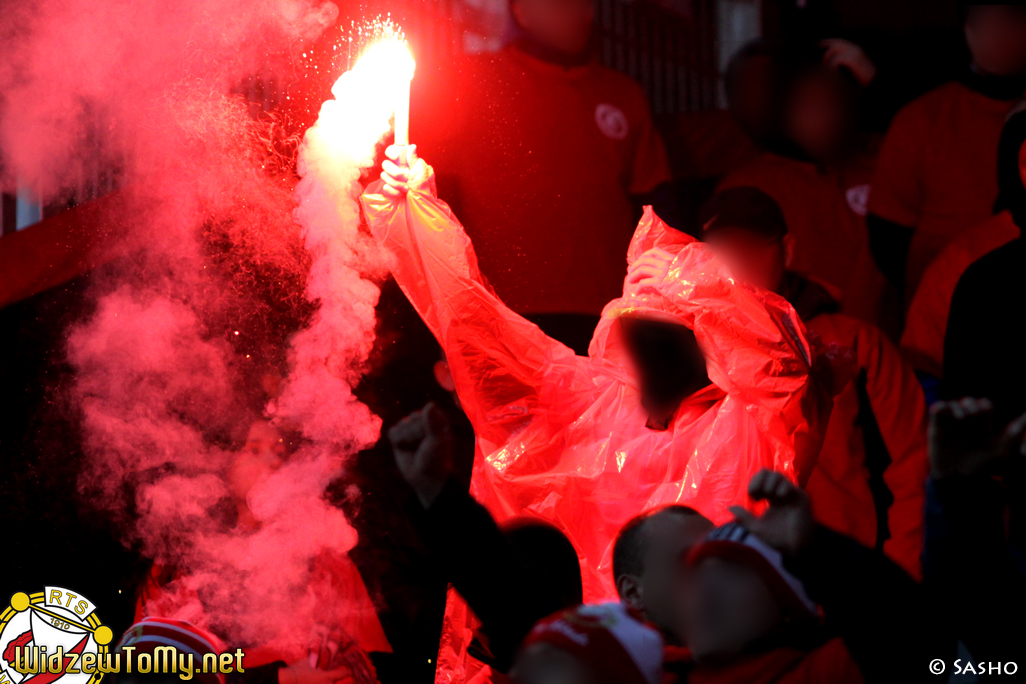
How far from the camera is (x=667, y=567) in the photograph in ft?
6.85

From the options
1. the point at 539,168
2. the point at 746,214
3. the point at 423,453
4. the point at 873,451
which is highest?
the point at 539,168

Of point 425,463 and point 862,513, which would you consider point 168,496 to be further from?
point 862,513

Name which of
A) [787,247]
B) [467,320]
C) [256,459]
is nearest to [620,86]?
[787,247]

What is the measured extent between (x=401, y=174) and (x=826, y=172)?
7.84 feet

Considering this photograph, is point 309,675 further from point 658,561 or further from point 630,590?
point 658,561

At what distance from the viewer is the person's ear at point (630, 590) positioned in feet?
7.25

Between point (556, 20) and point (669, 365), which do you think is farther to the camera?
point (556, 20)

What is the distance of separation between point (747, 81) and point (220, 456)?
3.04 meters

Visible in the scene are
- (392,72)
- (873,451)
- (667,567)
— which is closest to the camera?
(667,567)

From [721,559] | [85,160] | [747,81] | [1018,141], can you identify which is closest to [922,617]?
[721,559]

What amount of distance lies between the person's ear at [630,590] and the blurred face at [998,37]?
3008 millimetres

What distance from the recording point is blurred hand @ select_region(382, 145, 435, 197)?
3041 mm

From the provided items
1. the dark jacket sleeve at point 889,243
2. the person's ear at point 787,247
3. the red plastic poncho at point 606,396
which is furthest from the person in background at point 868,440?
the dark jacket sleeve at point 889,243

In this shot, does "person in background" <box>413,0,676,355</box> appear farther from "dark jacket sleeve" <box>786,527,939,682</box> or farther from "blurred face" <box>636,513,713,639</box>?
"dark jacket sleeve" <box>786,527,939,682</box>
